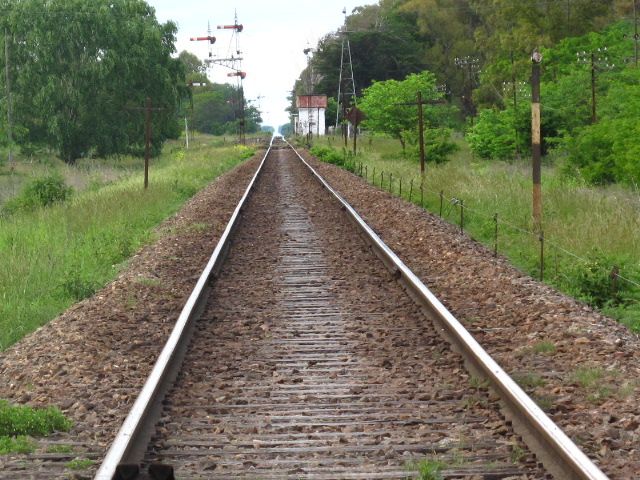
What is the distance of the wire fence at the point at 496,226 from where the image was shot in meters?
9.81

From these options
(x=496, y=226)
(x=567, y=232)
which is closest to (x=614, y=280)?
(x=496, y=226)

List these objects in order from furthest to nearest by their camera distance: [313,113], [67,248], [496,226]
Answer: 1. [313,113]
2. [67,248]
3. [496,226]

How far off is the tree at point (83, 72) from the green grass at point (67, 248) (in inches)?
1124

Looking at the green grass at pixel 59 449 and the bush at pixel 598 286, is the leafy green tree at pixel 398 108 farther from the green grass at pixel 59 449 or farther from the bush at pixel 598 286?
the green grass at pixel 59 449

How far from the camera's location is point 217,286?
10977mm

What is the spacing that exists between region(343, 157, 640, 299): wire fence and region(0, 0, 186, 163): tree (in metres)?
25.8

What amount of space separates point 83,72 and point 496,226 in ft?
147

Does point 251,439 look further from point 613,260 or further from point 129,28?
point 129,28

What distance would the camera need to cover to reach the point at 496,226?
42.2 ft

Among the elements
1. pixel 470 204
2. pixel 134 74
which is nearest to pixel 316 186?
pixel 470 204

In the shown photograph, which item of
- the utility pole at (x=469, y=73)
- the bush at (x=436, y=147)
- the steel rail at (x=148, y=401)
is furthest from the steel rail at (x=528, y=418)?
the utility pole at (x=469, y=73)

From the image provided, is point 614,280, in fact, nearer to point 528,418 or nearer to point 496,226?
point 496,226

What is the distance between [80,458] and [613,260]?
728 cm

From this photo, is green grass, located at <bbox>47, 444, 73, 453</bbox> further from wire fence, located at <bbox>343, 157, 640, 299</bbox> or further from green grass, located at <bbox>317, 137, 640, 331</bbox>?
wire fence, located at <bbox>343, 157, 640, 299</bbox>
